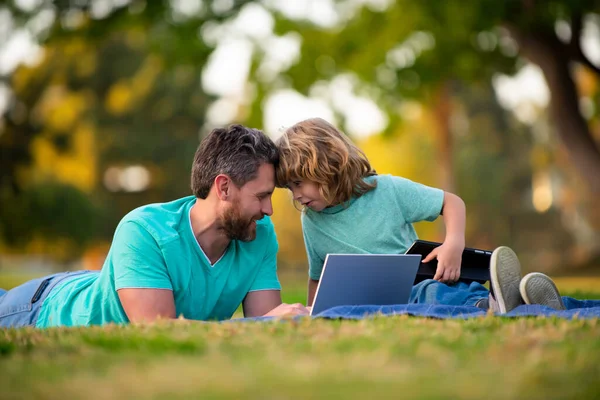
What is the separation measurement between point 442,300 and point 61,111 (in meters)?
31.2

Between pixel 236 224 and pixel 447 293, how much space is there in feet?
4.04

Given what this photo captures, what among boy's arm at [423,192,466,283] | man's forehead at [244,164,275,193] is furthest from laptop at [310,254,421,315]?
man's forehead at [244,164,275,193]

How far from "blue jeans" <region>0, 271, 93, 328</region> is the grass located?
1.18 meters

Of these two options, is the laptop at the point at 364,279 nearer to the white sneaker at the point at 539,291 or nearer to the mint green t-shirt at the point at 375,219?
the white sneaker at the point at 539,291

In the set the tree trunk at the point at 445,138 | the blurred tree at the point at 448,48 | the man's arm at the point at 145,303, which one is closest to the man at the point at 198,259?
the man's arm at the point at 145,303

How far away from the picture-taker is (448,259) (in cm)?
437

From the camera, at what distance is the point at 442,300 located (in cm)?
425

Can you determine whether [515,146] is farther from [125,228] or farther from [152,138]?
[125,228]

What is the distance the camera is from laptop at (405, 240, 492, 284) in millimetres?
4508

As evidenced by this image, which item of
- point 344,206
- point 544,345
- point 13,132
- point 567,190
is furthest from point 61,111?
point 544,345

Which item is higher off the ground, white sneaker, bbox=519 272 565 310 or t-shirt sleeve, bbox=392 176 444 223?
t-shirt sleeve, bbox=392 176 444 223

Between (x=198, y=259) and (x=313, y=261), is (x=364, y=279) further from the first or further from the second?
(x=313, y=261)

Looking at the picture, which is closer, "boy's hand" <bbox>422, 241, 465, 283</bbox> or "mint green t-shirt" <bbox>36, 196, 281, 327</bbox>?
"mint green t-shirt" <bbox>36, 196, 281, 327</bbox>

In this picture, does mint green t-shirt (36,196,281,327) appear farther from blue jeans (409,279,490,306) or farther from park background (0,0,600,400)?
blue jeans (409,279,490,306)
